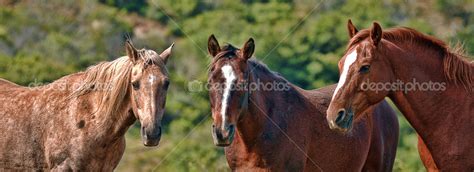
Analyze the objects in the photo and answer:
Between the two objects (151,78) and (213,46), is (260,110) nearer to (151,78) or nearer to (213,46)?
(213,46)

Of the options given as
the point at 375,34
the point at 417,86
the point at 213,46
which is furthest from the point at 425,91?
the point at 213,46

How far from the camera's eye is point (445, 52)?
654 centimetres

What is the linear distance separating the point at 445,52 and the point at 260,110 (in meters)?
1.46

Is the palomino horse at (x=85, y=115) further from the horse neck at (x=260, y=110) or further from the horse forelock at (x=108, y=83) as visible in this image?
the horse neck at (x=260, y=110)

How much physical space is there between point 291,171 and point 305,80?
11.1 meters

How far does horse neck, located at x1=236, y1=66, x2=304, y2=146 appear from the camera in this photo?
700 cm

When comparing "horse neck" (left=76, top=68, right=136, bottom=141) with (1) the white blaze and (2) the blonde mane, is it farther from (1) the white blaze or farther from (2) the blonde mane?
(1) the white blaze

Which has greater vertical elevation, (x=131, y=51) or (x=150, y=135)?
(x=131, y=51)

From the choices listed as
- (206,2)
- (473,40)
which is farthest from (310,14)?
(473,40)

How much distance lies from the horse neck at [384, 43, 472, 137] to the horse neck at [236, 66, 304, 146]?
3.45 ft

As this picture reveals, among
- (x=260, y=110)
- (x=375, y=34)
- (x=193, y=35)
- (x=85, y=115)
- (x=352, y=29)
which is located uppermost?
(x=375, y=34)

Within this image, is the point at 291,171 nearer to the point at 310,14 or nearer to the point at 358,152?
the point at 358,152

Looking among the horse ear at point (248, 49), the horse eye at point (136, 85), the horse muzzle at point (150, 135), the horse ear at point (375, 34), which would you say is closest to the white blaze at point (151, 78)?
the horse eye at point (136, 85)

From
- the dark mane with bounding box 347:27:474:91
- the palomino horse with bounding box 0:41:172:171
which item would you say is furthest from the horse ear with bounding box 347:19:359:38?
the palomino horse with bounding box 0:41:172:171
